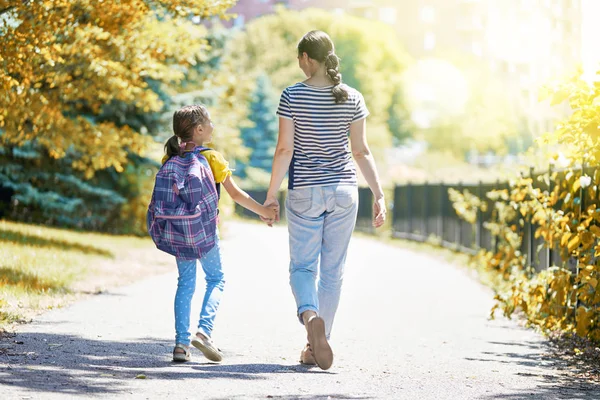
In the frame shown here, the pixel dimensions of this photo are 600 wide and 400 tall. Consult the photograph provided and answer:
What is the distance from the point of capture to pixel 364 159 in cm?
648

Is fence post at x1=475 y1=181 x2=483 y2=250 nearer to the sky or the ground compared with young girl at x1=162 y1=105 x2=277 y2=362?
nearer to the ground

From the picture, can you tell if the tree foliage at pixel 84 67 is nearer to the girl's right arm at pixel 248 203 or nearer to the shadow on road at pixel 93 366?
the shadow on road at pixel 93 366

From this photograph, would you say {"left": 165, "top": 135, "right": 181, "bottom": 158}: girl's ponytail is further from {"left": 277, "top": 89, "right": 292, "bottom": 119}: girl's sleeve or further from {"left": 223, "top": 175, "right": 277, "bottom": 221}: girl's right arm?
{"left": 277, "top": 89, "right": 292, "bottom": 119}: girl's sleeve

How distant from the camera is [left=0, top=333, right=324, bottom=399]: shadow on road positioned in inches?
218

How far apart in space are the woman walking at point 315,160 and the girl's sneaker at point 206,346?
1.90 ft

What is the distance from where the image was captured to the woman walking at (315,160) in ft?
20.6

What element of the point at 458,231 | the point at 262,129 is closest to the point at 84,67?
the point at 458,231

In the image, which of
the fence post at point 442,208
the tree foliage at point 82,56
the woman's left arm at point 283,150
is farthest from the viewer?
the fence post at point 442,208

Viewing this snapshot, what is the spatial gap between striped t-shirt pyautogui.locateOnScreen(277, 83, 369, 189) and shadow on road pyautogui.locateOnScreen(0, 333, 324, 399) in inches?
46.5

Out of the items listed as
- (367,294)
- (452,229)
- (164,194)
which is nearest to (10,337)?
(164,194)

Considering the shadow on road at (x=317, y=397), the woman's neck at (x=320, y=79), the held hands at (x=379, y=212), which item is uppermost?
the woman's neck at (x=320, y=79)

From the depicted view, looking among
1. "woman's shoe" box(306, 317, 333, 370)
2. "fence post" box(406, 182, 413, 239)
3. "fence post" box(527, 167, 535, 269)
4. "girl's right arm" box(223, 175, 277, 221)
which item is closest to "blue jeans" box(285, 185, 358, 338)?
"girl's right arm" box(223, 175, 277, 221)

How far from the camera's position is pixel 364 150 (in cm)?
650

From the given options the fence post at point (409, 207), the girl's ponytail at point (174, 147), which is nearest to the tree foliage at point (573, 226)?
the girl's ponytail at point (174, 147)
